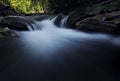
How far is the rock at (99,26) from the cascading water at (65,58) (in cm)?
45

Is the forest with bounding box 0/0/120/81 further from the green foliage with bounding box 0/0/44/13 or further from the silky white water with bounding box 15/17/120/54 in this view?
the green foliage with bounding box 0/0/44/13

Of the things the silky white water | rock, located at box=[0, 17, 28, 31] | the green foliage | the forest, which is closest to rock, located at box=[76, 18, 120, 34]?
the forest

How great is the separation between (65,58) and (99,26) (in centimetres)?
722

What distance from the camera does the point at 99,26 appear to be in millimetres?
18484

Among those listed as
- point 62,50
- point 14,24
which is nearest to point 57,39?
point 62,50

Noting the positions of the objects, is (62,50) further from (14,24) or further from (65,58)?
(14,24)

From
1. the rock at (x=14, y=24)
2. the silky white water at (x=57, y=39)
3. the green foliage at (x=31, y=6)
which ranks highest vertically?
the rock at (x=14, y=24)

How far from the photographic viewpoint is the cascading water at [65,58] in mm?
9728

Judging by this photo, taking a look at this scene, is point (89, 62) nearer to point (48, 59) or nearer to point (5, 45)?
point (48, 59)

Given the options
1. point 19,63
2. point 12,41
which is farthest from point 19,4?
point 19,63

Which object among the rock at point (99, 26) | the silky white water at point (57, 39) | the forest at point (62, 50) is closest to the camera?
the forest at point (62, 50)

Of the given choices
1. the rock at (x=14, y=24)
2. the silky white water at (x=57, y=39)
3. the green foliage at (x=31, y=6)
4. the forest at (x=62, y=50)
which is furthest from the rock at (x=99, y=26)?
the green foliage at (x=31, y=6)

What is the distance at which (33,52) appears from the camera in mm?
13570

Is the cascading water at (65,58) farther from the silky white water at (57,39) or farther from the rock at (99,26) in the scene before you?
the rock at (99,26)
